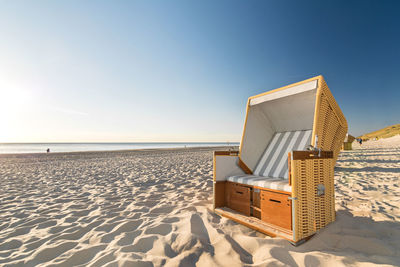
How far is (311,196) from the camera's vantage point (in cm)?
223

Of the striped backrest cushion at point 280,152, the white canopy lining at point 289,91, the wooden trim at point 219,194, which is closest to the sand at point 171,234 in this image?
the wooden trim at point 219,194

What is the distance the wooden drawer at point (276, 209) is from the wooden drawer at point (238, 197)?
0.99 feet

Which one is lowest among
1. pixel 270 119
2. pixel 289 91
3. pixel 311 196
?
pixel 311 196

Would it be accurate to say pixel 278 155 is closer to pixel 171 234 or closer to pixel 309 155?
pixel 309 155

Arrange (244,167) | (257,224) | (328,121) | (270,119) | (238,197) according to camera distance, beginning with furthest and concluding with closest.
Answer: (270,119), (244,167), (238,197), (328,121), (257,224)

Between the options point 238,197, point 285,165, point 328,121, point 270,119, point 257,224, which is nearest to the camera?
point 257,224

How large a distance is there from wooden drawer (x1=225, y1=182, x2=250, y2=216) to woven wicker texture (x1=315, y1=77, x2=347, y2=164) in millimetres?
1203

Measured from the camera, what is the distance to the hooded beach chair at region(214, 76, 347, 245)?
2166 millimetres

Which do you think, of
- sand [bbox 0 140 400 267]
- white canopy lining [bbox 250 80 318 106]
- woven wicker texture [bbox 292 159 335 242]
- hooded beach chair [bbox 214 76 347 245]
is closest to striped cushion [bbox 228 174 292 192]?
hooded beach chair [bbox 214 76 347 245]

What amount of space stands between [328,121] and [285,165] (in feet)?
3.13

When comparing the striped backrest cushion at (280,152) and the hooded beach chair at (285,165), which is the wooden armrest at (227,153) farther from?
the striped backrest cushion at (280,152)

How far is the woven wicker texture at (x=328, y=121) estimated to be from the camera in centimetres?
256

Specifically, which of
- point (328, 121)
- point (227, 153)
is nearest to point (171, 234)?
point (227, 153)

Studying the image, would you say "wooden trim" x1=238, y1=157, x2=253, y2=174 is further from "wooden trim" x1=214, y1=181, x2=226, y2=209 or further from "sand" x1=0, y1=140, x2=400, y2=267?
"sand" x1=0, y1=140, x2=400, y2=267
